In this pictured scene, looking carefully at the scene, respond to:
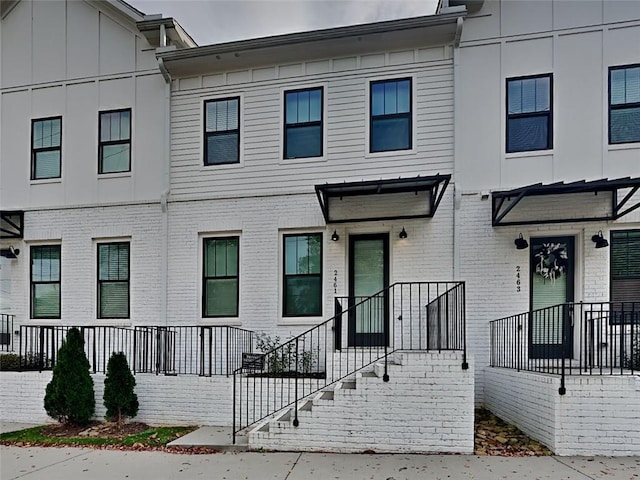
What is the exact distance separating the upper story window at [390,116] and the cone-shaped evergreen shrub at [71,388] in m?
6.72

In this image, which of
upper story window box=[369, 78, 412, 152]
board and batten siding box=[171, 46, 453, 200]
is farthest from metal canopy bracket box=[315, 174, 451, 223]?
upper story window box=[369, 78, 412, 152]

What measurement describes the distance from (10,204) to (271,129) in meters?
6.69

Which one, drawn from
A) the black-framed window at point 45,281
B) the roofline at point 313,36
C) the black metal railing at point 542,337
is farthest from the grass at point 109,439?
the roofline at point 313,36

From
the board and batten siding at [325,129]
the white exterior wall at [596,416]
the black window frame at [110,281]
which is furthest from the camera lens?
the black window frame at [110,281]

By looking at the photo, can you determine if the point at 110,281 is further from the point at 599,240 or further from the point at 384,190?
the point at 599,240

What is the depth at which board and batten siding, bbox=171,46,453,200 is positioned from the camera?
854 centimetres

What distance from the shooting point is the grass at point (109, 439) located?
22.6ft

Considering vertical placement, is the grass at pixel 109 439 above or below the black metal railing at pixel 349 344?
below

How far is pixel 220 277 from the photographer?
9.40 m

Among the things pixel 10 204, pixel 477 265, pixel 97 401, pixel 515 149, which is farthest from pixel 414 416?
pixel 10 204

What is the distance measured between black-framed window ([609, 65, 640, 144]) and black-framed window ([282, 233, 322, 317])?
576 centimetres

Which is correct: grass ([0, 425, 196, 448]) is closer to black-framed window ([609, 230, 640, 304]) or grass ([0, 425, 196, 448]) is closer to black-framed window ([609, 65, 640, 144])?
black-framed window ([609, 230, 640, 304])

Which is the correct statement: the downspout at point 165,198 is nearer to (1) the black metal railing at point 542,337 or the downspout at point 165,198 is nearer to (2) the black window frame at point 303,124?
(2) the black window frame at point 303,124

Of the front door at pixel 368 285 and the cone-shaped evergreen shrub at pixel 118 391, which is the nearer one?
the cone-shaped evergreen shrub at pixel 118 391
